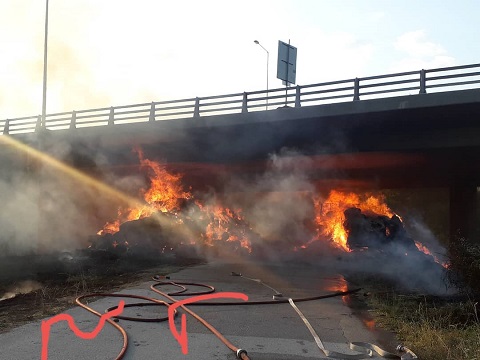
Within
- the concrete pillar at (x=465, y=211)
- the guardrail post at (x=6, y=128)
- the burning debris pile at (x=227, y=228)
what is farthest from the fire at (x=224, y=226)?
the guardrail post at (x=6, y=128)

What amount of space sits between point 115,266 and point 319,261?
7563 millimetres

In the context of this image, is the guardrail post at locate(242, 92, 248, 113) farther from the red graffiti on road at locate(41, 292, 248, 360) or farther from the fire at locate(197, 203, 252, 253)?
the red graffiti on road at locate(41, 292, 248, 360)

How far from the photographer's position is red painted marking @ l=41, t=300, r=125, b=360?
5.75 metres

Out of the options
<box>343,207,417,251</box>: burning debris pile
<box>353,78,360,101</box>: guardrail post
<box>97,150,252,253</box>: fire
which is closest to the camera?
<box>353,78,360,101</box>: guardrail post

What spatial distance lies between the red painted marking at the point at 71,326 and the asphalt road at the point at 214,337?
0.06 m

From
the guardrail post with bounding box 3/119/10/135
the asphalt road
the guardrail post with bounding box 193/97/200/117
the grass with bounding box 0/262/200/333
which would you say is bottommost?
the grass with bounding box 0/262/200/333

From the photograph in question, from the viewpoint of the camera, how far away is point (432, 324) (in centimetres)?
712

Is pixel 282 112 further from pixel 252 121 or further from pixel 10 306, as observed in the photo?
pixel 10 306

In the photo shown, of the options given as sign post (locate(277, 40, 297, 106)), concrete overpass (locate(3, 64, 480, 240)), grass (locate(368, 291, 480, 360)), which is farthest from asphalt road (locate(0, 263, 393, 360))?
sign post (locate(277, 40, 297, 106))

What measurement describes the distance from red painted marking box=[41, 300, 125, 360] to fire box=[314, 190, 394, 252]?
12933 millimetres

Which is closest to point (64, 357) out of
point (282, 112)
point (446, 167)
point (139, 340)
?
point (139, 340)

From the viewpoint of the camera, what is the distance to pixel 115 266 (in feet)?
51.2

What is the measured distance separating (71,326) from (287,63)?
2128cm

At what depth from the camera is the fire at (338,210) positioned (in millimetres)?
19297
